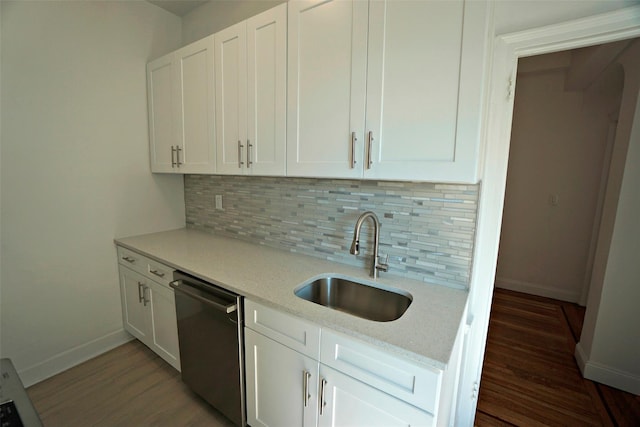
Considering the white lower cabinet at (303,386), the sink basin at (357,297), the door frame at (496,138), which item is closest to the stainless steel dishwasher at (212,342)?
the white lower cabinet at (303,386)

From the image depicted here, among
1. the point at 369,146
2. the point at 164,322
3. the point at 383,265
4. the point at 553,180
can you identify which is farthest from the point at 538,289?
the point at 164,322

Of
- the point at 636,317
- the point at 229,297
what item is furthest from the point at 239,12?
the point at 636,317

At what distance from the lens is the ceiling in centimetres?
227

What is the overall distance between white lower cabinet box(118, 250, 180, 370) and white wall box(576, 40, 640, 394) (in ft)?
9.50

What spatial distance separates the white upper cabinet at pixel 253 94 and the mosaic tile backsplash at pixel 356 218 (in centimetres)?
32

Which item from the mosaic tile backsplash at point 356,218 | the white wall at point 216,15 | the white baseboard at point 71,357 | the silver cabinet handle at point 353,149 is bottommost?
the white baseboard at point 71,357

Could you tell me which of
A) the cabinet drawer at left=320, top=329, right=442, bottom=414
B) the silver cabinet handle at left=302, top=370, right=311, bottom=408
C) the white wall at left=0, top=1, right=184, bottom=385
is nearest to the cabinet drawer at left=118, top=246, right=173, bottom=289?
the white wall at left=0, top=1, right=184, bottom=385

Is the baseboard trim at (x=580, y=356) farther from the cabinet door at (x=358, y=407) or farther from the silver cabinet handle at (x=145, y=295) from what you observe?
the silver cabinet handle at (x=145, y=295)

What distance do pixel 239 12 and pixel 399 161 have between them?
181 cm

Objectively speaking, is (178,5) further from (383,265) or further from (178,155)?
(383,265)

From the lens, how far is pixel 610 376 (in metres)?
1.99

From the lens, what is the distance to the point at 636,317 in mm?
1868

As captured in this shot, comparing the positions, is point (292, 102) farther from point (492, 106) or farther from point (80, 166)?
point (80, 166)

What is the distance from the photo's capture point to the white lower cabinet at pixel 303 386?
1.02m
